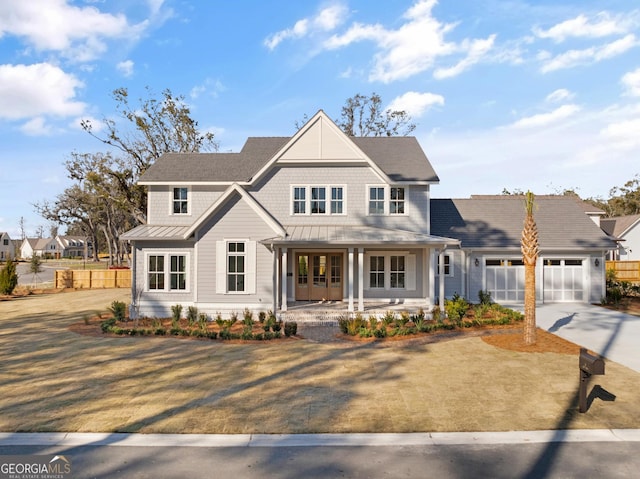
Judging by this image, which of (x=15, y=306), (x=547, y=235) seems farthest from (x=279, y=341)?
(x=15, y=306)

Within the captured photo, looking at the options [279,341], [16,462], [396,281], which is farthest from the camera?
[396,281]

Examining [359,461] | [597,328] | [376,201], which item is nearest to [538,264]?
[597,328]

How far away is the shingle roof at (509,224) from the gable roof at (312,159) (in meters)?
3.86

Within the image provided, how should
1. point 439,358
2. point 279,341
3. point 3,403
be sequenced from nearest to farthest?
point 3,403
point 439,358
point 279,341

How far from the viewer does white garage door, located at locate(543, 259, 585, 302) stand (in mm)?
19875

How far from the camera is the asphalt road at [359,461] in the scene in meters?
5.11

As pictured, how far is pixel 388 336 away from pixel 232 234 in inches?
287

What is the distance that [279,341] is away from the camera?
490 inches

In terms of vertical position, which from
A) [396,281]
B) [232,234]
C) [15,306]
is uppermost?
[232,234]

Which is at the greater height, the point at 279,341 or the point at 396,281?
the point at 396,281

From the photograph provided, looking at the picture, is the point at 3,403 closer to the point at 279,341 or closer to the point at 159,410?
the point at 159,410

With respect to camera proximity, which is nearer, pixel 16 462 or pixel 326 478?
pixel 326 478

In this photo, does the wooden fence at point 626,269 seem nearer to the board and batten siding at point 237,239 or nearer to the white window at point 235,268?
the board and batten siding at point 237,239

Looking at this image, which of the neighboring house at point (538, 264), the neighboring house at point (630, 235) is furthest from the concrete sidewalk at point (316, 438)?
the neighboring house at point (630, 235)
